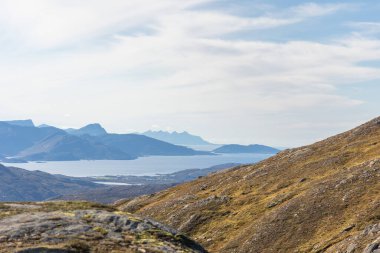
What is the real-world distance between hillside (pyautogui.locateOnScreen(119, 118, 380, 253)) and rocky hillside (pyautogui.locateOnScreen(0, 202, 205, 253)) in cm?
2800

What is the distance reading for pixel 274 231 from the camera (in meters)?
54.2

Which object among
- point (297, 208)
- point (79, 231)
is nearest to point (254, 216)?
point (297, 208)

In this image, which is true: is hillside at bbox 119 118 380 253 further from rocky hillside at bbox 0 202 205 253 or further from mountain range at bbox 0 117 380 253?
rocky hillside at bbox 0 202 205 253

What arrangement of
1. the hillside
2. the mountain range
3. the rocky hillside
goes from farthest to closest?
the hillside → the mountain range → the rocky hillside

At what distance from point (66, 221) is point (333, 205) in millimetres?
47232

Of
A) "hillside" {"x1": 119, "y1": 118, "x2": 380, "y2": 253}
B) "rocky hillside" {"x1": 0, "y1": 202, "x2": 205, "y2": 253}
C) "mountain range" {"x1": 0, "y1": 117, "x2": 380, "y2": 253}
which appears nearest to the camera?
"rocky hillside" {"x1": 0, "y1": 202, "x2": 205, "y2": 253}

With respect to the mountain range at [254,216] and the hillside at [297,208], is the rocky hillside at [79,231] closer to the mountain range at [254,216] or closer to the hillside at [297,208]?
the mountain range at [254,216]

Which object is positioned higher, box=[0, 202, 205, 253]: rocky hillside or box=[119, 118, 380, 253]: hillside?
box=[0, 202, 205, 253]: rocky hillside

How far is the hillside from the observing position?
48781 millimetres

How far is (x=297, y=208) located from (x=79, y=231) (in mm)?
47873

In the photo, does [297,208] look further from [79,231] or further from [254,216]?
[79,231]

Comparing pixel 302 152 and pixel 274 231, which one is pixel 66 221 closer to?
pixel 274 231

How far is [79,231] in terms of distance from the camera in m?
15.6

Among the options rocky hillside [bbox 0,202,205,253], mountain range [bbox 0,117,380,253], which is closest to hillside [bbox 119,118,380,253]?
mountain range [bbox 0,117,380,253]
